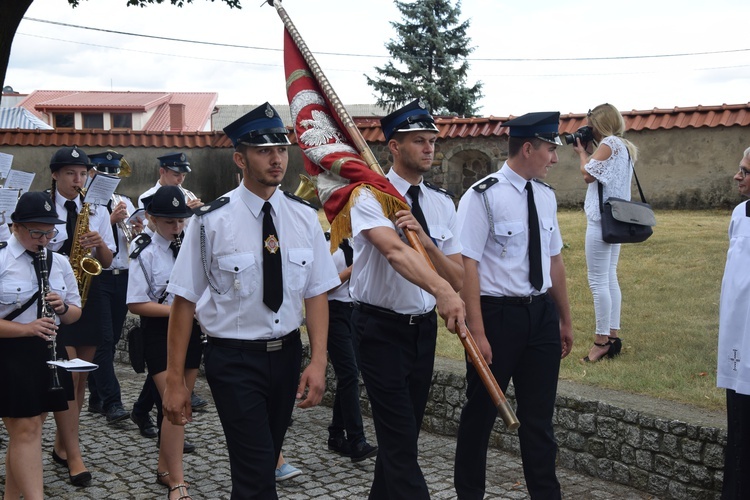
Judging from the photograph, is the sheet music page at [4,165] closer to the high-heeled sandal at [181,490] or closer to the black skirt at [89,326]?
the black skirt at [89,326]


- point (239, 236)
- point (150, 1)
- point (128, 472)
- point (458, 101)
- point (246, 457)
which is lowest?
point (128, 472)

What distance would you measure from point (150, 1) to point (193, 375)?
8195mm

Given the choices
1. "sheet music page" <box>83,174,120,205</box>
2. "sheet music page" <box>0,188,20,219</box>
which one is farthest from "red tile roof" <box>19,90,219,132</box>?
"sheet music page" <box>0,188,20,219</box>

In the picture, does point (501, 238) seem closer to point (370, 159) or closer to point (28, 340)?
point (370, 159)

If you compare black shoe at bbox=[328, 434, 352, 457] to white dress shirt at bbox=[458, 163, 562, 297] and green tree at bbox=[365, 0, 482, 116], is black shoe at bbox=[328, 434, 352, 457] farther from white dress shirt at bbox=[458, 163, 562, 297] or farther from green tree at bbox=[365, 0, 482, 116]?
green tree at bbox=[365, 0, 482, 116]

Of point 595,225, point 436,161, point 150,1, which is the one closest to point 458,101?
point 436,161

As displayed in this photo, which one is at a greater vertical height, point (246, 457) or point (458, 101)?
point (458, 101)

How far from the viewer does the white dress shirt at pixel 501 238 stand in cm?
502

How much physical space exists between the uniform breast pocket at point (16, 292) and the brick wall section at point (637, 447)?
11.3 feet

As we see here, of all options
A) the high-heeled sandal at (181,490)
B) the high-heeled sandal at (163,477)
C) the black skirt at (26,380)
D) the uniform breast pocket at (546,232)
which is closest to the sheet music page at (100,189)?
the black skirt at (26,380)

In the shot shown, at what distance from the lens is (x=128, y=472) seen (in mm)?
6418

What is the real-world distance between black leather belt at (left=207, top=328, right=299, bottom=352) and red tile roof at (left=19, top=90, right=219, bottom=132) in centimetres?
4565

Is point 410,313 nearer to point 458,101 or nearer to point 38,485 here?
point 38,485

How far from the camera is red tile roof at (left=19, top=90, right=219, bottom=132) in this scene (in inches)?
1996
